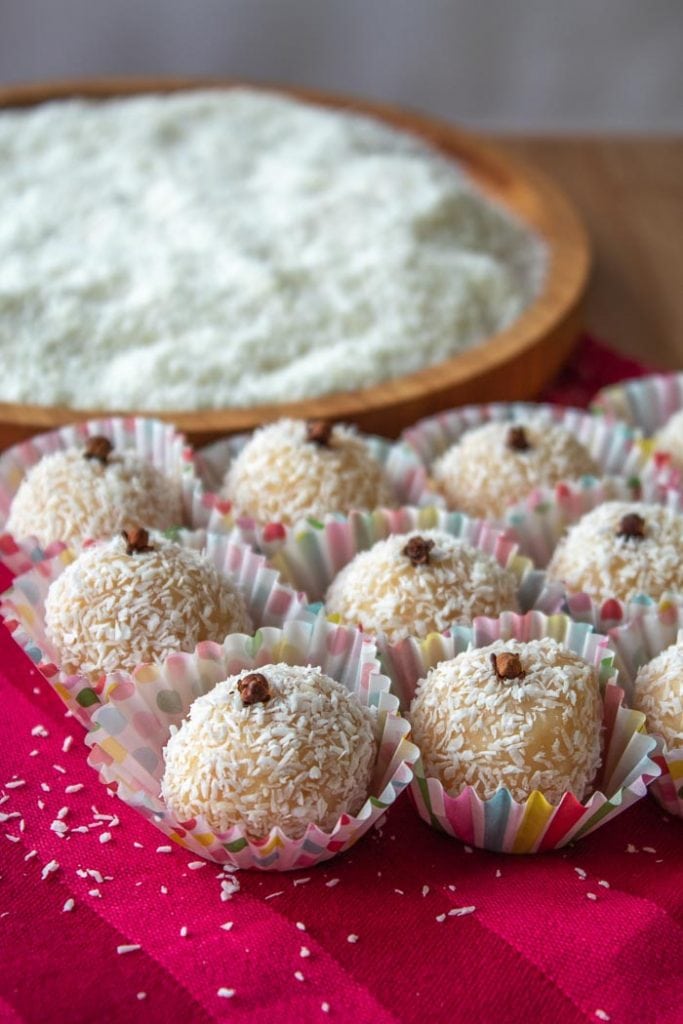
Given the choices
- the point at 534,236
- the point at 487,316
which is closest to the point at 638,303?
the point at 534,236

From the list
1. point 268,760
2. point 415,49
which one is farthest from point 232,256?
point 415,49

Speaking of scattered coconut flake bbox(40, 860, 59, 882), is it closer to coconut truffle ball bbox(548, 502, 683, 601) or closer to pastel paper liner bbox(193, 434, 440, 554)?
pastel paper liner bbox(193, 434, 440, 554)

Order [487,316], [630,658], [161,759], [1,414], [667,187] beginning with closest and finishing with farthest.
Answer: [161,759] < [630,658] < [1,414] < [487,316] < [667,187]

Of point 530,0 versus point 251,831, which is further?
point 530,0

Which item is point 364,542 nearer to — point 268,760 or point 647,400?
point 268,760

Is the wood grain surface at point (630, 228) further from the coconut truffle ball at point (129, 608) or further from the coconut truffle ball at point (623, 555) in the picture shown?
the coconut truffle ball at point (129, 608)

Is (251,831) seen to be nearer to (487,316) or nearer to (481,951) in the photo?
(481,951)
